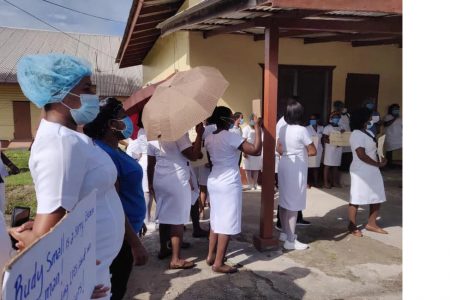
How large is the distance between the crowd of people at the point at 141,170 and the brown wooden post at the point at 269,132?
225mm

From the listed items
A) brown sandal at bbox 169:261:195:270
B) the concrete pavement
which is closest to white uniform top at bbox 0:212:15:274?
the concrete pavement

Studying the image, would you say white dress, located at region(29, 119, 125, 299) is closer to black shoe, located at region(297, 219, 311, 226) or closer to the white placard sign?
the white placard sign

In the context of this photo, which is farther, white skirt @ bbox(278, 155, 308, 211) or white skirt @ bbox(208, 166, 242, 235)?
white skirt @ bbox(278, 155, 308, 211)

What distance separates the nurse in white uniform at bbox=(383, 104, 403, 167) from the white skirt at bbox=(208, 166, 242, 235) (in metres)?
5.94

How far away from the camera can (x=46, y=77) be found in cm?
165

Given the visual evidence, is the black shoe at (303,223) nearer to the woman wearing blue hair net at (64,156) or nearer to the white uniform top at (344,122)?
the white uniform top at (344,122)

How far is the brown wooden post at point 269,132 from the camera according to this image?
4.61m

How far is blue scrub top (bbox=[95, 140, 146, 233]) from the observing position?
2582 mm

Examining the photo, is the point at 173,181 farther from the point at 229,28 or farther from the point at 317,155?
the point at 317,155

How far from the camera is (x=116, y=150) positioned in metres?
2.62

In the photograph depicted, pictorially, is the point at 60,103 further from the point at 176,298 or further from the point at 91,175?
the point at 176,298

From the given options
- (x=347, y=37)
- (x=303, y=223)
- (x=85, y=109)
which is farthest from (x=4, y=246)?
(x=347, y=37)

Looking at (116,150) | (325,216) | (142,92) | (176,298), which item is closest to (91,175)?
(116,150)

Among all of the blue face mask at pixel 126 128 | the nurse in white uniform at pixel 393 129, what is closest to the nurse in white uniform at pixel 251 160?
the nurse in white uniform at pixel 393 129
